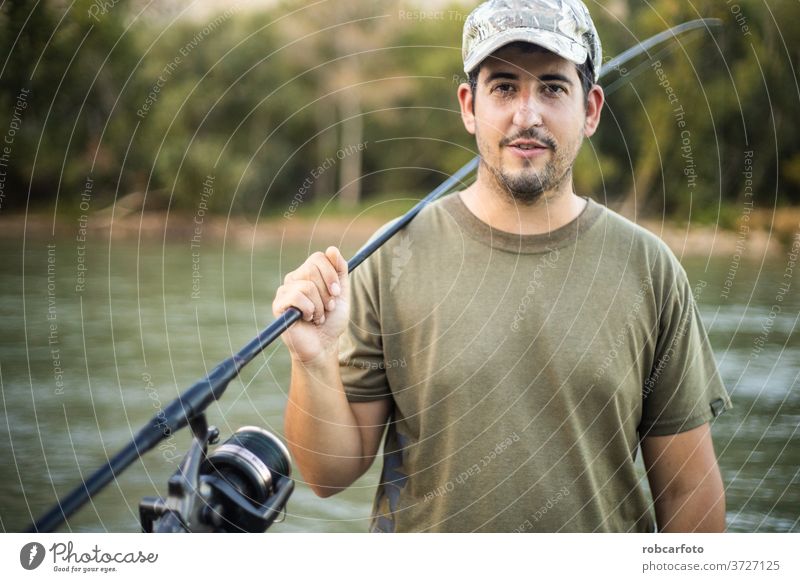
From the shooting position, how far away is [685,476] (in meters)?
1.59

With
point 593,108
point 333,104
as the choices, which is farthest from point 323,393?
point 333,104

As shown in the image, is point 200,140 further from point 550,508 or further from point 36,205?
point 550,508

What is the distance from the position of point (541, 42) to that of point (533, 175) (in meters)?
0.21

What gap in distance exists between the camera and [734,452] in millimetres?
2719

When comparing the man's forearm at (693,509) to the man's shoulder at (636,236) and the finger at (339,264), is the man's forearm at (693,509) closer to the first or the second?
the man's shoulder at (636,236)

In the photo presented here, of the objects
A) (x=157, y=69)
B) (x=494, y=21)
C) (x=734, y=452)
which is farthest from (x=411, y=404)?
(x=157, y=69)

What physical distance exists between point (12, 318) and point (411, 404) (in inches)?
85.6

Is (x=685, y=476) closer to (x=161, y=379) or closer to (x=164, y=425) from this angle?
(x=164, y=425)

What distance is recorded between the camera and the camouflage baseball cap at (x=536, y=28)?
59.2 inches

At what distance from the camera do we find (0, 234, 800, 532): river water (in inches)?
94.2

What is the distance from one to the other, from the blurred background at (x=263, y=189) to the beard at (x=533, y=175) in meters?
0.64

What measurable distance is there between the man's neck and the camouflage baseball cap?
0.22 m

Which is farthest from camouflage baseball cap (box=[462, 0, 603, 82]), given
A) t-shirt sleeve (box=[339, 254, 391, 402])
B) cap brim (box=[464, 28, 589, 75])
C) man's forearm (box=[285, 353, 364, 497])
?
man's forearm (box=[285, 353, 364, 497])

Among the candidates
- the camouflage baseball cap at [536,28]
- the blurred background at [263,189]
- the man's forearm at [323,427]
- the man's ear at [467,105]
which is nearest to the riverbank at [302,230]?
the blurred background at [263,189]
